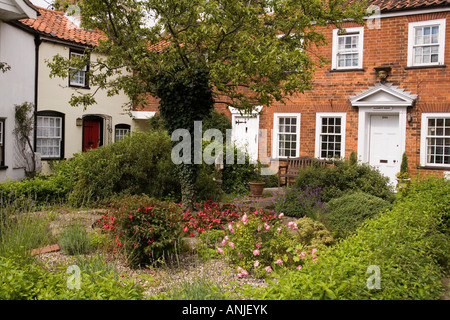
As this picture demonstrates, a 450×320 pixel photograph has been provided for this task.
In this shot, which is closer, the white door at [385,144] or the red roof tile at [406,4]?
the red roof tile at [406,4]

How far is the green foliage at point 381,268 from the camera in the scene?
129 inches

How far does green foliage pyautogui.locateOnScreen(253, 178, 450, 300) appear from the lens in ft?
10.7

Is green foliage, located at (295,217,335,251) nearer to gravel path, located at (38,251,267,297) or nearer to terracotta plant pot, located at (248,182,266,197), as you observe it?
gravel path, located at (38,251,267,297)

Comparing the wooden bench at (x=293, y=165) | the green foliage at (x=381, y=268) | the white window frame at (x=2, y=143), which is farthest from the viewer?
the wooden bench at (x=293, y=165)

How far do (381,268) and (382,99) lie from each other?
11191 mm

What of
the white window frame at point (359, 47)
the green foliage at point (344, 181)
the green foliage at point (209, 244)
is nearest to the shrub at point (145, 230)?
the green foliage at point (209, 244)

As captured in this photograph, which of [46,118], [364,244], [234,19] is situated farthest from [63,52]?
[364,244]

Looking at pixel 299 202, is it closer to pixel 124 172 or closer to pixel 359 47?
pixel 124 172

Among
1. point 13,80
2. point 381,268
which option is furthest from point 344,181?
point 13,80

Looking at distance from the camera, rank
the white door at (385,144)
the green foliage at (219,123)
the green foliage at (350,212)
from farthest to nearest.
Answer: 1. the green foliage at (219,123)
2. the white door at (385,144)
3. the green foliage at (350,212)

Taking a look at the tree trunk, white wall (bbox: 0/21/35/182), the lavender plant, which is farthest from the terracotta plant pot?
white wall (bbox: 0/21/35/182)

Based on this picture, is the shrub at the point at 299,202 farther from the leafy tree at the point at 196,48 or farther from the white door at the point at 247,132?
the white door at the point at 247,132

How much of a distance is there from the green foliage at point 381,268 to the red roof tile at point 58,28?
13.1 m

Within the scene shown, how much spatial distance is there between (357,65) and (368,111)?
1670 millimetres
